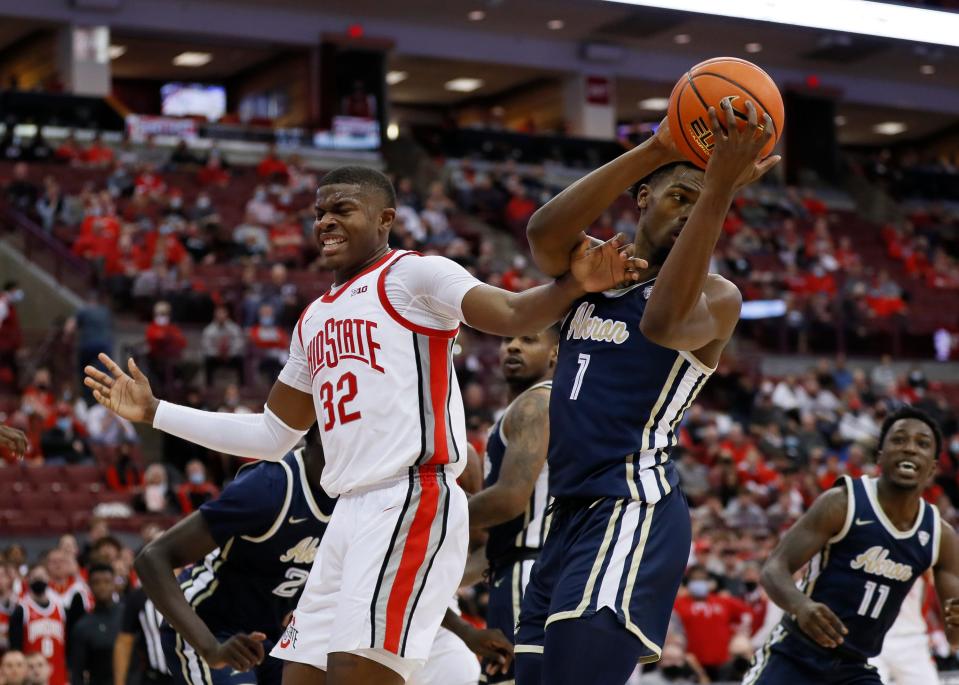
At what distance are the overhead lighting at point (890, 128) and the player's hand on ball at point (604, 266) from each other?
1446 inches

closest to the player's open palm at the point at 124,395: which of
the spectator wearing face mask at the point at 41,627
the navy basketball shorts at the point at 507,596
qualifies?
the navy basketball shorts at the point at 507,596

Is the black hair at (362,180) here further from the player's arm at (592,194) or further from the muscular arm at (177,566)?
the muscular arm at (177,566)

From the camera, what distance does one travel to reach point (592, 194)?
4.22m

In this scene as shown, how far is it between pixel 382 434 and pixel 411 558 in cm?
39

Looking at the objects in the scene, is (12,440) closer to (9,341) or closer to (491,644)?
(491,644)

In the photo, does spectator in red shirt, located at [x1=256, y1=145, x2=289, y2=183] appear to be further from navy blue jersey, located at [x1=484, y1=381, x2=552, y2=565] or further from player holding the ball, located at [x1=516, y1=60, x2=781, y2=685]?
player holding the ball, located at [x1=516, y1=60, x2=781, y2=685]

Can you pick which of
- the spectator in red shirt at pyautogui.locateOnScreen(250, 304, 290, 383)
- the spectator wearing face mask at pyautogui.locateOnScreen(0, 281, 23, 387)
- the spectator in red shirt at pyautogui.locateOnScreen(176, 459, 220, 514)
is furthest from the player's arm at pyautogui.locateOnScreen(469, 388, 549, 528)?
the spectator wearing face mask at pyautogui.locateOnScreen(0, 281, 23, 387)

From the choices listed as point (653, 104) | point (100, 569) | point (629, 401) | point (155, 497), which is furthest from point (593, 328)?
point (653, 104)

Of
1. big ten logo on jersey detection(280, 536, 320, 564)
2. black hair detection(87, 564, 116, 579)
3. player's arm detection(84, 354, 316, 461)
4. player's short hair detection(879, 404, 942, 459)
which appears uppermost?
player's arm detection(84, 354, 316, 461)

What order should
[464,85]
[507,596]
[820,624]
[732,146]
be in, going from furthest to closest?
[464,85] → [507,596] → [820,624] → [732,146]

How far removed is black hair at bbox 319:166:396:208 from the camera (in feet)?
15.9

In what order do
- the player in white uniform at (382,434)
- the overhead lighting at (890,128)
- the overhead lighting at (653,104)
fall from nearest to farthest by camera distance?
the player in white uniform at (382,434) → the overhead lighting at (653,104) → the overhead lighting at (890,128)

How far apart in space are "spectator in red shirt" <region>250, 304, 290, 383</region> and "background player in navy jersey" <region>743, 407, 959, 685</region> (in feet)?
37.7

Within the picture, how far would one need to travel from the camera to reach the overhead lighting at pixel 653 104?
1427 inches
